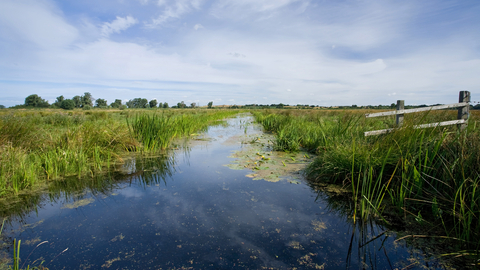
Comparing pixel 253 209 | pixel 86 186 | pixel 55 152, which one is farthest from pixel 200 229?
pixel 55 152

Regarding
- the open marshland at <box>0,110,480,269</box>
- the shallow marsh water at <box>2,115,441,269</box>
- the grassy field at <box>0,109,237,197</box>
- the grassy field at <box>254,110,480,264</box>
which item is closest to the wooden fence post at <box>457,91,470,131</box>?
the open marshland at <box>0,110,480,269</box>

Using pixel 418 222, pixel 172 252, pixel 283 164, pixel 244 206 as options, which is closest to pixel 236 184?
pixel 244 206

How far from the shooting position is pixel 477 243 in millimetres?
1775

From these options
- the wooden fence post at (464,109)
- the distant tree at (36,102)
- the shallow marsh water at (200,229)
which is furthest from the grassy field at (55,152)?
the distant tree at (36,102)

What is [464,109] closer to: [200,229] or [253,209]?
[253,209]

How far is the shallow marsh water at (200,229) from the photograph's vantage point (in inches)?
74.5

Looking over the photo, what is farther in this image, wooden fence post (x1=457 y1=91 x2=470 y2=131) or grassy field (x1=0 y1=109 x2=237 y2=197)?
wooden fence post (x1=457 y1=91 x2=470 y2=131)

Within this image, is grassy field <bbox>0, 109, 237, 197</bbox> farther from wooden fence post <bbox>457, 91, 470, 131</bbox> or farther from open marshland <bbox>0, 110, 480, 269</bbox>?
wooden fence post <bbox>457, 91, 470, 131</bbox>

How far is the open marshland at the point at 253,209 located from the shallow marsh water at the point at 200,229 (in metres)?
0.01

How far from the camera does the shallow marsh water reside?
1892mm

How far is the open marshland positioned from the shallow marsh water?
0.04 feet

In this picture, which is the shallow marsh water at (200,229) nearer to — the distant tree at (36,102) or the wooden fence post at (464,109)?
the wooden fence post at (464,109)

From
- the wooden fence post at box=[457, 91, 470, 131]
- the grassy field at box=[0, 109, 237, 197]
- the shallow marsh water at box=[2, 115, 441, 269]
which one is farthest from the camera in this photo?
the wooden fence post at box=[457, 91, 470, 131]

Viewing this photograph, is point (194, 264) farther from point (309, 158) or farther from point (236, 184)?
point (309, 158)
